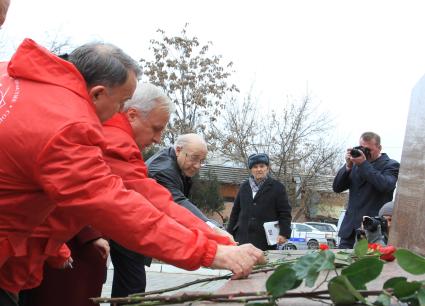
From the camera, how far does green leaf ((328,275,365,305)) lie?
119 centimetres

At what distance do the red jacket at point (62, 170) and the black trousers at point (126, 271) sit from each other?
1615 millimetres

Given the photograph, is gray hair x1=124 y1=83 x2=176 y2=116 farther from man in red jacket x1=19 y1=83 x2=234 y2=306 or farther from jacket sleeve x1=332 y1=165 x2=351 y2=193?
jacket sleeve x1=332 y1=165 x2=351 y2=193

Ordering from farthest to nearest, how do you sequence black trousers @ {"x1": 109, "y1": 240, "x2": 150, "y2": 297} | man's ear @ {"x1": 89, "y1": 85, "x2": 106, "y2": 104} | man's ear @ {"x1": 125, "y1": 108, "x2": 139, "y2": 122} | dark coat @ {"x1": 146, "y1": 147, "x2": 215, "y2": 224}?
dark coat @ {"x1": 146, "y1": 147, "x2": 215, "y2": 224} → black trousers @ {"x1": 109, "y1": 240, "x2": 150, "y2": 297} → man's ear @ {"x1": 125, "y1": 108, "x2": 139, "y2": 122} → man's ear @ {"x1": 89, "y1": 85, "x2": 106, "y2": 104}

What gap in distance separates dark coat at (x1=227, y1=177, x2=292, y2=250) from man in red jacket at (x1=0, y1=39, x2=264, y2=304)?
3745 millimetres

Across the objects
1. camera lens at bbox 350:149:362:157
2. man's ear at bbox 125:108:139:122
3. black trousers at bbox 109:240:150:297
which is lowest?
black trousers at bbox 109:240:150:297

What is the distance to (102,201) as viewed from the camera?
4.99ft

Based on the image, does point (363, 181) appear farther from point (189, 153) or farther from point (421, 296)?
point (421, 296)

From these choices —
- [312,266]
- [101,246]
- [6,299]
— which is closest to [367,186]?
[101,246]

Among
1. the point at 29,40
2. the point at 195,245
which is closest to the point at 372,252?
the point at 195,245

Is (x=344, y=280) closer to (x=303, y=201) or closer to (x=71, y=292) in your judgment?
(x=71, y=292)

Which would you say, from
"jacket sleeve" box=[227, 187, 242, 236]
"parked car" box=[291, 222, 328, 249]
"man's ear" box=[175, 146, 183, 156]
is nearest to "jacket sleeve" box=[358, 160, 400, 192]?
"man's ear" box=[175, 146, 183, 156]

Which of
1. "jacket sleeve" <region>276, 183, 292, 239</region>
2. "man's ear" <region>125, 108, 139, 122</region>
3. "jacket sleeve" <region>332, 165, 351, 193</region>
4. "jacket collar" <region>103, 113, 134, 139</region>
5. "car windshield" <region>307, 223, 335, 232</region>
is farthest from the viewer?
"car windshield" <region>307, 223, 335, 232</region>

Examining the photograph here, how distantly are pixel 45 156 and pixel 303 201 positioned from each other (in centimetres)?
2958

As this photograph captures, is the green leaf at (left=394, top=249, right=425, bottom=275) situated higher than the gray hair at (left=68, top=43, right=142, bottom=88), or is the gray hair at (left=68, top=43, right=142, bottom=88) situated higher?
the gray hair at (left=68, top=43, right=142, bottom=88)
